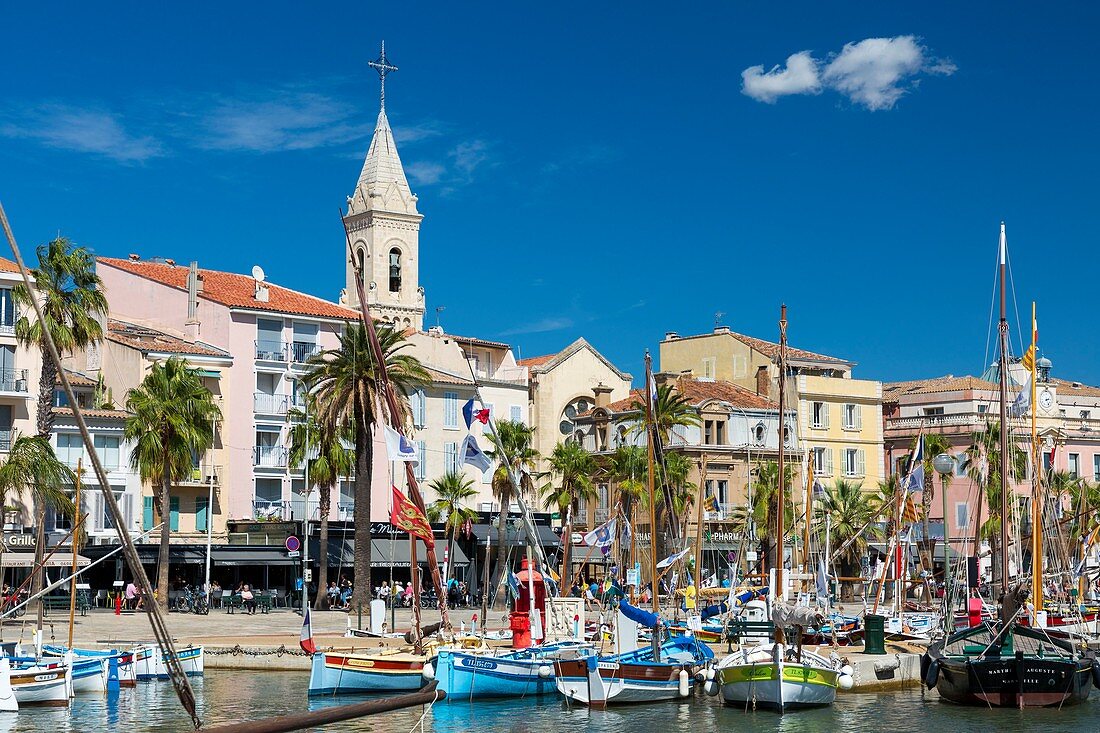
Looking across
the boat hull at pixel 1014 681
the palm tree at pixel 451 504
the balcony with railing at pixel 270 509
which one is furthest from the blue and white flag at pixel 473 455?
the balcony with railing at pixel 270 509

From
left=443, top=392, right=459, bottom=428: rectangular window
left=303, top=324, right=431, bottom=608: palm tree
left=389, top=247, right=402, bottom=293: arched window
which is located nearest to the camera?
left=303, top=324, right=431, bottom=608: palm tree

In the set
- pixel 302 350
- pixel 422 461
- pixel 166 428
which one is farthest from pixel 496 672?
pixel 422 461

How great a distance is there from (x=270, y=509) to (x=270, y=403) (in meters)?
5.50

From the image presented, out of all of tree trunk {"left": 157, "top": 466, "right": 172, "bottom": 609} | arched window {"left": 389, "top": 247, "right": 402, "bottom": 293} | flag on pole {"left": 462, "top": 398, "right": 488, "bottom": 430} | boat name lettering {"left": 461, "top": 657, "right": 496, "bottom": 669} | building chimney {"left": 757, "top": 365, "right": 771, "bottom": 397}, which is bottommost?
boat name lettering {"left": 461, "top": 657, "right": 496, "bottom": 669}

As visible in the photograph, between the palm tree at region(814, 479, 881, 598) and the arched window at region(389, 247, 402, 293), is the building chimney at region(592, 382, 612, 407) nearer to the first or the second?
the palm tree at region(814, 479, 881, 598)

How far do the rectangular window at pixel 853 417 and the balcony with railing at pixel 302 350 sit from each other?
113 feet

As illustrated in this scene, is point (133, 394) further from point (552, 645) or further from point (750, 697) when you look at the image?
point (750, 697)

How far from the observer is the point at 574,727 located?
119ft

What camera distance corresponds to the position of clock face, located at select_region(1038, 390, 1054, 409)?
105m

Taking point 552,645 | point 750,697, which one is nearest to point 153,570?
point 552,645

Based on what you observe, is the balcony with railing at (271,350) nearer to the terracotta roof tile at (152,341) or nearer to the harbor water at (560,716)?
the terracotta roof tile at (152,341)

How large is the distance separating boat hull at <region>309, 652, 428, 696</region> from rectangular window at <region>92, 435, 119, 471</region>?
3575cm

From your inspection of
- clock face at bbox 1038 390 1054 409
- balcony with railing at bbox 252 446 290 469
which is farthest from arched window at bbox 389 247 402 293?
clock face at bbox 1038 390 1054 409

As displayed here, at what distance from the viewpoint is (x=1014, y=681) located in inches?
1559
